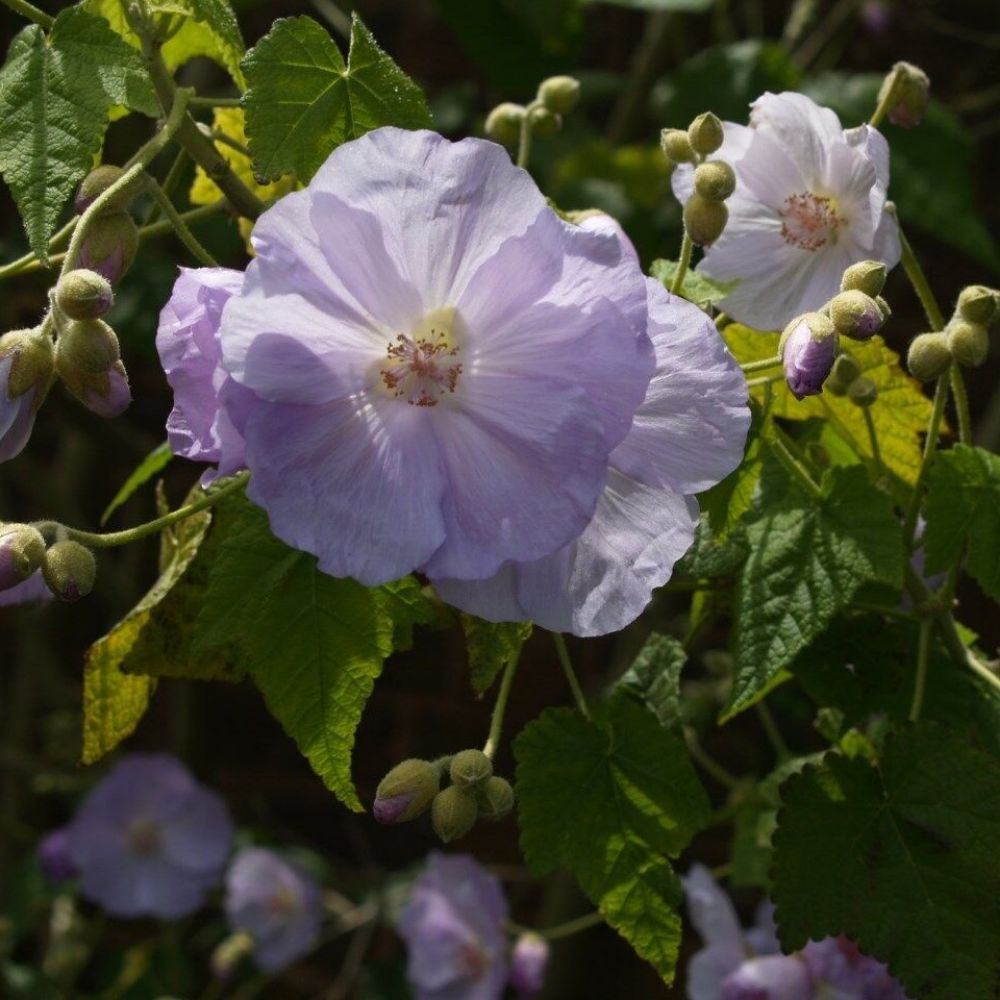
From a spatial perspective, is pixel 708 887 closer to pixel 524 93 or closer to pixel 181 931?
pixel 524 93

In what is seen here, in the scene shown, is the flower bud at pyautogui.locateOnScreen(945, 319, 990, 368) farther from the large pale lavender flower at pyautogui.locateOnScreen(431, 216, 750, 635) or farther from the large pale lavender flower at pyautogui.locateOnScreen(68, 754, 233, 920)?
the large pale lavender flower at pyautogui.locateOnScreen(68, 754, 233, 920)

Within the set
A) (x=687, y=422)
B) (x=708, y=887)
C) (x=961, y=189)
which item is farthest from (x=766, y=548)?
(x=961, y=189)

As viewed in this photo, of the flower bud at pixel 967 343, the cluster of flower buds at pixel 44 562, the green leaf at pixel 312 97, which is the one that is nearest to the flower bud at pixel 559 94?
the green leaf at pixel 312 97

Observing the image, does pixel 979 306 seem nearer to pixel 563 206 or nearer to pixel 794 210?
pixel 794 210

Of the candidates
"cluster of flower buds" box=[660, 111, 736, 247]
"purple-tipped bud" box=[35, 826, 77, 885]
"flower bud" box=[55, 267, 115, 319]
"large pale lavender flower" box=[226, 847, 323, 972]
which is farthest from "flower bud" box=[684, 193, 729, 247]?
"purple-tipped bud" box=[35, 826, 77, 885]

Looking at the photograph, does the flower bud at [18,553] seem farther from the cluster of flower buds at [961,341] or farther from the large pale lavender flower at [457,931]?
the large pale lavender flower at [457,931]

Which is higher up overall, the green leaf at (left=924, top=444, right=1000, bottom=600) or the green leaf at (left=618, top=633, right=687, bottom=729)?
the green leaf at (left=924, top=444, right=1000, bottom=600)

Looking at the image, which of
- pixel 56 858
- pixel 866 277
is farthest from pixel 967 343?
pixel 56 858
